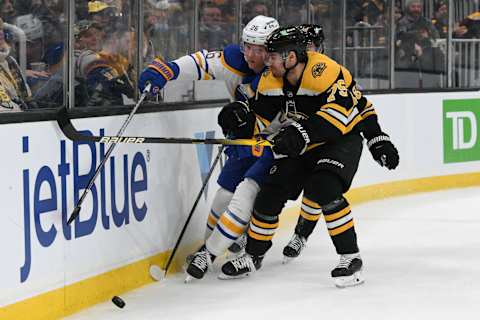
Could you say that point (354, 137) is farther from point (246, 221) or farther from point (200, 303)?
point (200, 303)

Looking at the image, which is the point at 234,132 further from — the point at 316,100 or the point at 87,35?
the point at 87,35

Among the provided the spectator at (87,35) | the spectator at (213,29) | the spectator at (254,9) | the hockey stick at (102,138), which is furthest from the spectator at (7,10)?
the spectator at (254,9)

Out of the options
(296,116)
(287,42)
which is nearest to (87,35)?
(287,42)

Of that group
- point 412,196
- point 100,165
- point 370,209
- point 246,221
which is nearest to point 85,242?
point 100,165

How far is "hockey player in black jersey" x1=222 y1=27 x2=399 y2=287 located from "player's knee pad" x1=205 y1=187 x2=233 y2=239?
0.36 metres

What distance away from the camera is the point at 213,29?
24.3 ft

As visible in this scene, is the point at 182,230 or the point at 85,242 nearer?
the point at 85,242

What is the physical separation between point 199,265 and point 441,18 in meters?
5.63

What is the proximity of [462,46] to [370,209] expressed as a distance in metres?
2.85

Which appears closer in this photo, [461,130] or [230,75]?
[230,75]

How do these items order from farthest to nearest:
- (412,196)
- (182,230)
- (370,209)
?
(412,196), (370,209), (182,230)

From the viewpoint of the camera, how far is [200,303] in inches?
203

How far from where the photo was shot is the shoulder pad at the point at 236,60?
5.89 meters

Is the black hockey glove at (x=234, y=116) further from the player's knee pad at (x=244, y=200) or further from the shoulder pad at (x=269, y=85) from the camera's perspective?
the player's knee pad at (x=244, y=200)
